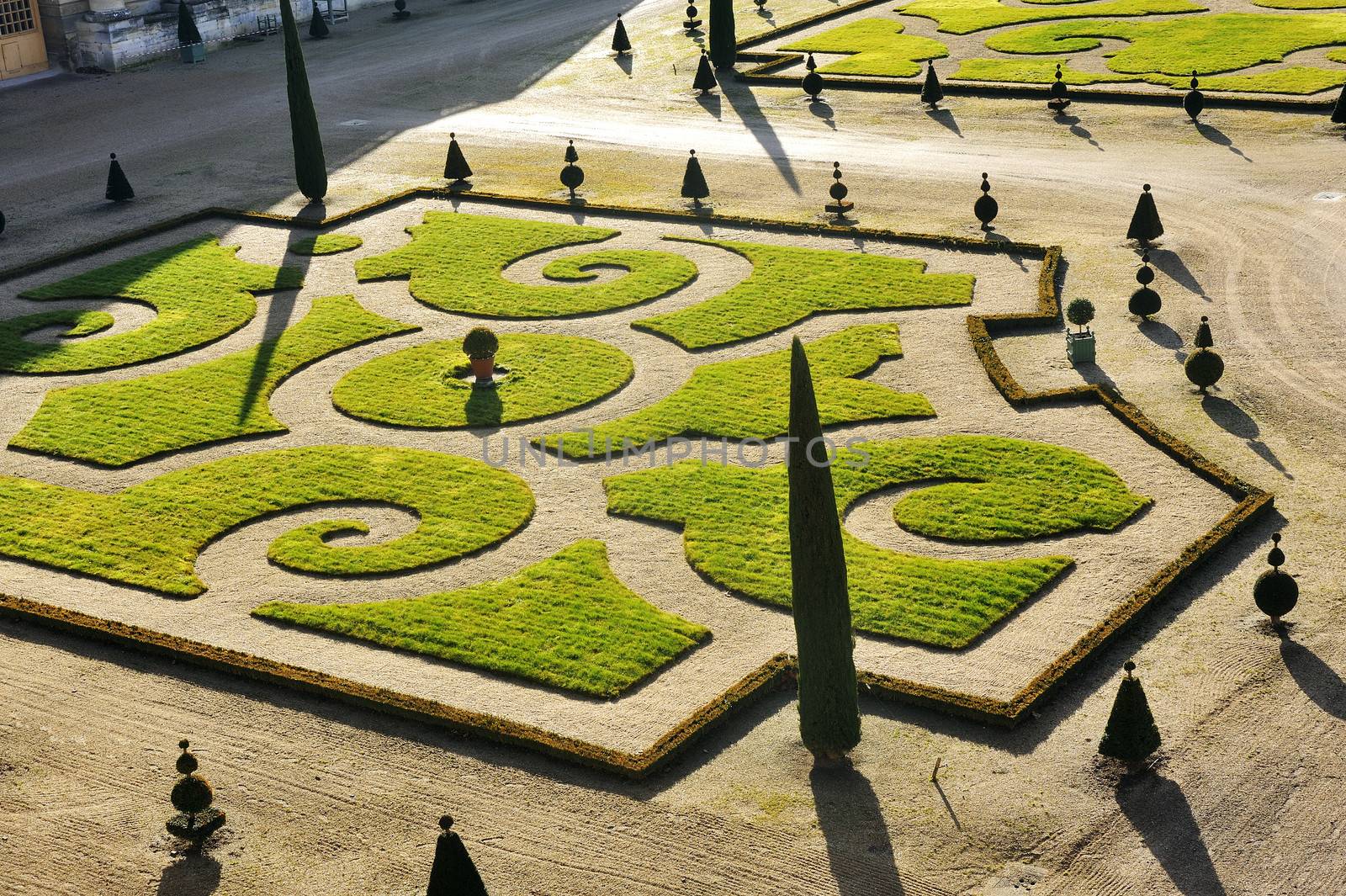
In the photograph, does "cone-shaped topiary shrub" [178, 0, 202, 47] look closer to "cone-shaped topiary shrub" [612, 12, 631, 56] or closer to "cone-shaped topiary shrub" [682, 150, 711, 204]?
"cone-shaped topiary shrub" [612, 12, 631, 56]

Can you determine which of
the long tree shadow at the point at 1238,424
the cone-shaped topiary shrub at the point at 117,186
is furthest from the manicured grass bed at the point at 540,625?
the cone-shaped topiary shrub at the point at 117,186

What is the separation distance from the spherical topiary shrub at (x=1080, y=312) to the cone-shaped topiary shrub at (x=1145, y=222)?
7.00 metres

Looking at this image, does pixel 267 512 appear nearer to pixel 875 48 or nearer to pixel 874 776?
pixel 874 776

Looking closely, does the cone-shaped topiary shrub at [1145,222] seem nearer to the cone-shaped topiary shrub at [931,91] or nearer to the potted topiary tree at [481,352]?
the cone-shaped topiary shrub at [931,91]

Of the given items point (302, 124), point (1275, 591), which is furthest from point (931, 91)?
point (1275, 591)

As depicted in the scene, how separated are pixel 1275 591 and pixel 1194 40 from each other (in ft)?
136

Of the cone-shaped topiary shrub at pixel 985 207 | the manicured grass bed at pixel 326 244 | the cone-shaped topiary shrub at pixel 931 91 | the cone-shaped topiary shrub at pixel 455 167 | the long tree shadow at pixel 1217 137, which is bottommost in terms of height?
the manicured grass bed at pixel 326 244

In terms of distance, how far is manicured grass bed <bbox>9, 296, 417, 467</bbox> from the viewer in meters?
31.8

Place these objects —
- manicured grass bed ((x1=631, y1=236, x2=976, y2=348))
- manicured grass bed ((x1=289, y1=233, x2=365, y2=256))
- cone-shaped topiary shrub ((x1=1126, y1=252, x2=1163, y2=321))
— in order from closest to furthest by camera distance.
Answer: cone-shaped topiary shrub ((x1=1126, y1=252, x2=1163, y2=321)) → manicured grass bed ((x1=631, y1=236, x2=976, y2=348)) → manicured grass bed ((x1=289, y1=233, x2=365, y2=256))

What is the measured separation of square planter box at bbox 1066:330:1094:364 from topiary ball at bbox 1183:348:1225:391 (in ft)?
8.11

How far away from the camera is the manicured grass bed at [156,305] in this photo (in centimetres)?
3641

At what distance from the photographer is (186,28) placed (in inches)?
2571

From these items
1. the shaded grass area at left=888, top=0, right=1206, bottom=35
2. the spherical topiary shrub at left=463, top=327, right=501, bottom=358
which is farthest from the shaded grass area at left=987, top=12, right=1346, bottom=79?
the spherical topiary shrub at left=463, top=327, right=501, bottom=358

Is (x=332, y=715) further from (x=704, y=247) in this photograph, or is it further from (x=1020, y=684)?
(x=704, y=247)
